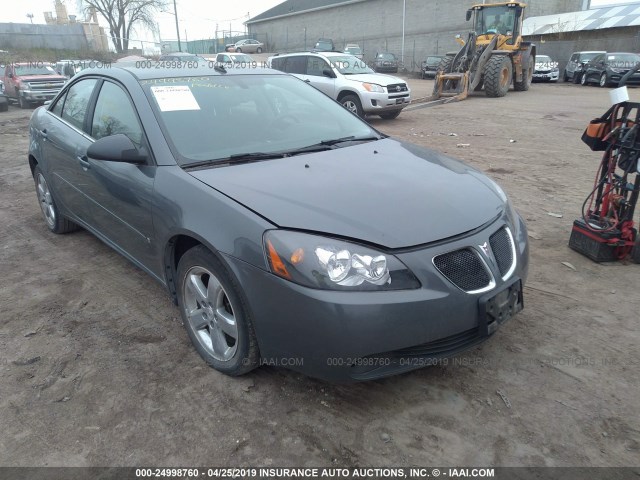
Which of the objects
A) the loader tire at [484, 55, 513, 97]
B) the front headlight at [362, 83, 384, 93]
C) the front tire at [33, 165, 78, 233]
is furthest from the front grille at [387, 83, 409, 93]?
the front tire at [33, 165, 78, 233]

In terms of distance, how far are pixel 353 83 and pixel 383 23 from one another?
3751cm

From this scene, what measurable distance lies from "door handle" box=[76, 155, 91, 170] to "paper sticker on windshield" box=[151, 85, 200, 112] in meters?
0.85

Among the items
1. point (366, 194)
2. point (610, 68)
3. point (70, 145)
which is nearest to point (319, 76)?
point (70, 145)

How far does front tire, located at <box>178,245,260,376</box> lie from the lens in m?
2.43

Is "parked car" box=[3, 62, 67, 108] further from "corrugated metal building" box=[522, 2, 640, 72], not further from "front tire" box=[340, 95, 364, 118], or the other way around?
"corrugated metal building" box=[522, 2, 640, 72]

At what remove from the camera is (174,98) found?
10.3 ft

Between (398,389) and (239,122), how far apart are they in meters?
1.97

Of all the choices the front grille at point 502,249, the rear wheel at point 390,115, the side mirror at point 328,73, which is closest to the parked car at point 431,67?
the rear wheel at point 390,115

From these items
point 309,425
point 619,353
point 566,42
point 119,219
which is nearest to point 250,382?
point 309,425

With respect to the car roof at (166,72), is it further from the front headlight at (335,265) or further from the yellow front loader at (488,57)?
the yellow front loader at (488,57)

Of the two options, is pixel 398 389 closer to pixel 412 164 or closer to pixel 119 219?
pixel 412 164

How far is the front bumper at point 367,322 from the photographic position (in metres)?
2.10

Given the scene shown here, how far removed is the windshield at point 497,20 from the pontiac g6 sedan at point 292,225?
55.8ft

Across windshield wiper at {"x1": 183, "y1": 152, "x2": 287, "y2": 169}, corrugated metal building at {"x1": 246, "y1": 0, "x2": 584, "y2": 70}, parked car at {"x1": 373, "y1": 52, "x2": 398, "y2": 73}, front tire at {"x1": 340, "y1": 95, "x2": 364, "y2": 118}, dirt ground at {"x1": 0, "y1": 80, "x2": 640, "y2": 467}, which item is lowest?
dirt ground at {"x1": 0, "y1": 80, "x2": 640, "y2": 467}
